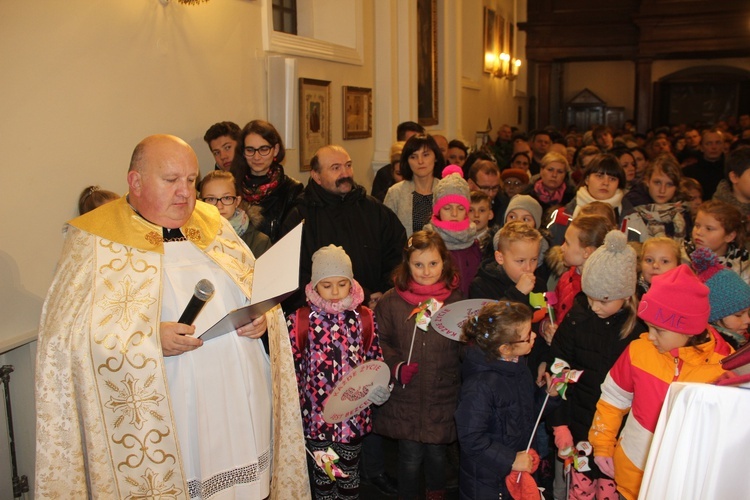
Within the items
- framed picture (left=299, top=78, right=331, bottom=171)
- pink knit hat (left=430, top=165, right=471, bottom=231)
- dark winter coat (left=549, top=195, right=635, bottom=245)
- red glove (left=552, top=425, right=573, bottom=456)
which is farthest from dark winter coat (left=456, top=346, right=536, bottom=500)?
framed picture (left=299, top=78, right=331, bottom=171)

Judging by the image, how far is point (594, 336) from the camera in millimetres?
3400

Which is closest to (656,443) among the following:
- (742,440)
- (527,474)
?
(742,440)

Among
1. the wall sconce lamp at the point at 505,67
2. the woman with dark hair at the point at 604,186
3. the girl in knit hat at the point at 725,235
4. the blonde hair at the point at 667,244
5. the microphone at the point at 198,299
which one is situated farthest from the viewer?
the wall sconce lamp at the point at 505,67

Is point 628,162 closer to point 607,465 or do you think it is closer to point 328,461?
point 607,465

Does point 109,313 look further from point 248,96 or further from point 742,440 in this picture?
point 248,96

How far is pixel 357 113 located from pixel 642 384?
5721mm

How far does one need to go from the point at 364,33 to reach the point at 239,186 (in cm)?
423

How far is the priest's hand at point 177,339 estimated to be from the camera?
268 centimetres

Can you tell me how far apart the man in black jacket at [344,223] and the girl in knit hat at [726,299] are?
5.81 ft

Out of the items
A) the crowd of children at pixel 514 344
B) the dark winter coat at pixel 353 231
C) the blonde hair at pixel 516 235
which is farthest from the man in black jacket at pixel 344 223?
the blonde hair at pixel 516 235

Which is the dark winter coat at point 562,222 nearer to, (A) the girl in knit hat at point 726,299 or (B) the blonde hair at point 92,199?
(A) the girl in knit hat at point 726,299

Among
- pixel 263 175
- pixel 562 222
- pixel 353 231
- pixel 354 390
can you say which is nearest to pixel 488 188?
pixel 562 222

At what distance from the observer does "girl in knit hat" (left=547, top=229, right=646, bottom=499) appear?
3285 mm

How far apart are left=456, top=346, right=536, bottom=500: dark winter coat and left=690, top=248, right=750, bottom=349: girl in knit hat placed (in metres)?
1.02
